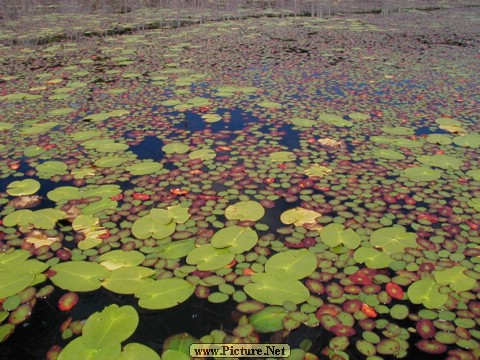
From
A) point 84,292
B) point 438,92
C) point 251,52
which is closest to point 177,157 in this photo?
point 84,292

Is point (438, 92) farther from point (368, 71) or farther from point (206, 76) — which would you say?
point (206, 76)

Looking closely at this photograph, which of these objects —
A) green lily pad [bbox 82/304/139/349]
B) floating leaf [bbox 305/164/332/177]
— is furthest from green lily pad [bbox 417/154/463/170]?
green lily pad [bbox 82/304/139/349]

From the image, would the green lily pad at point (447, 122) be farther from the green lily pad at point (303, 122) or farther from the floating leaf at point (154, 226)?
the floating leaf at point (154, 226)

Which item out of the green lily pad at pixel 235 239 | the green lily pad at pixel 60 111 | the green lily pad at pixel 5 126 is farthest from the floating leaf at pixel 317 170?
the green lily pad at pixel 5 126

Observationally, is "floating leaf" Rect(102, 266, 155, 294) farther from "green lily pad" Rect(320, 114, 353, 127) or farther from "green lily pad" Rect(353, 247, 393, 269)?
"green lily pad" Rect(320, 114, 353, 127)

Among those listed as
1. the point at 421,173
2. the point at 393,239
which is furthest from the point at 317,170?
the point at 393,239
